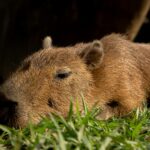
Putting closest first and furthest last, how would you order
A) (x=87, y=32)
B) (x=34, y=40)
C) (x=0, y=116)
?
(x=0, y=116) < (x=87, y=32) < (x=34, y=40)

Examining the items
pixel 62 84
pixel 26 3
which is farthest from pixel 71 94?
pixel 26 3

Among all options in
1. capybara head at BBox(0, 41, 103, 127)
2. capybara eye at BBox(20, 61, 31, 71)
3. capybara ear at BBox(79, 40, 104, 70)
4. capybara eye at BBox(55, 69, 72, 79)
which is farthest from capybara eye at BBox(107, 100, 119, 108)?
capybara eye at BBox(20, 61, 31, 71)

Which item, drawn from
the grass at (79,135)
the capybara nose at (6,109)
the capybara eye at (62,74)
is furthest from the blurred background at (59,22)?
the grass at (79,135)

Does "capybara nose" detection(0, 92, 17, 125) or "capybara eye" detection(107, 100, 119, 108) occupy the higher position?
"capybara nose" detection(0, 92, 17, 125)

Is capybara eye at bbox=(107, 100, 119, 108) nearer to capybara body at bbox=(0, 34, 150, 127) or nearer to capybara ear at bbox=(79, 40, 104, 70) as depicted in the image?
capybara body at bbox=(0, 34, 150, 127)

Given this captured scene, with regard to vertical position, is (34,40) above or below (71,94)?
above

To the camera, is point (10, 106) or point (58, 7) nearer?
point (10, 106)

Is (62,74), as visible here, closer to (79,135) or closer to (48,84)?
(48,84)

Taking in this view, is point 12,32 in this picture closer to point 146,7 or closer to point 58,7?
point 58,7
